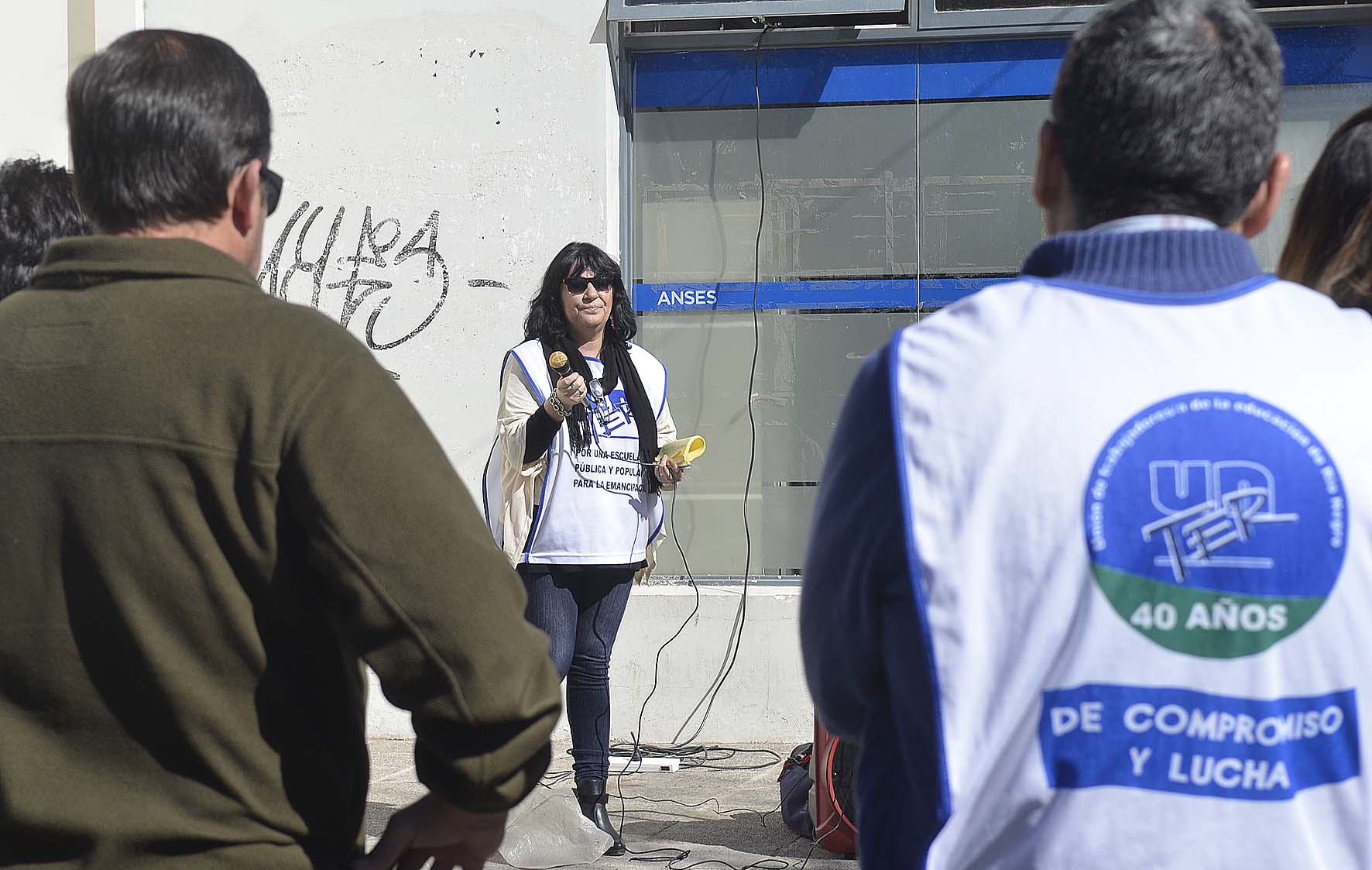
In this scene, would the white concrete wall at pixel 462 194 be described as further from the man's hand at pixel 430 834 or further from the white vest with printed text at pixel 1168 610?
the white vest with printed text at pixel 1168 610

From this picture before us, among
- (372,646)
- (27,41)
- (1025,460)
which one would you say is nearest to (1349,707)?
(1025,460)

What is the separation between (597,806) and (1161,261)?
3.77 m

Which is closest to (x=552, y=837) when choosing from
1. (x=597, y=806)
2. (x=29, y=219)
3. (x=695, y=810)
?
(x=597, y=806)

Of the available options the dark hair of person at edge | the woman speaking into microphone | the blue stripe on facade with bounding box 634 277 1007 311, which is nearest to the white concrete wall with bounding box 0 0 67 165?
the blue stripe on facade with bounding box 634 277 1007 311

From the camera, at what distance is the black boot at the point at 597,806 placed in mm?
4785

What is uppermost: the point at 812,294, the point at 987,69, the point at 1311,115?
the point at 987,69

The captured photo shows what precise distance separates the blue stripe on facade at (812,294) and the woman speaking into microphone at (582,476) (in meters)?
1.65

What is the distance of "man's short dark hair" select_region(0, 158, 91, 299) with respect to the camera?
231cm

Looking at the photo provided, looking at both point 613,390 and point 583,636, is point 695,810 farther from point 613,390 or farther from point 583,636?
point 613,390

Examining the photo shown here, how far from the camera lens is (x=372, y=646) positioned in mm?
1526

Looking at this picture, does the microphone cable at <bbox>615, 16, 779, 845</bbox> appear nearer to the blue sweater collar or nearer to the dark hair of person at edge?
the dark hair of person at edge

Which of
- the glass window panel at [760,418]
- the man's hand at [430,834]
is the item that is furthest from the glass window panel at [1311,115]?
the man's hand at [430,834]

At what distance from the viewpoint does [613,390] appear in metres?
5.08

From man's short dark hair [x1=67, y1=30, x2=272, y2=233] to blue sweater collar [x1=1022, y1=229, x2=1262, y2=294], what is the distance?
973mm
